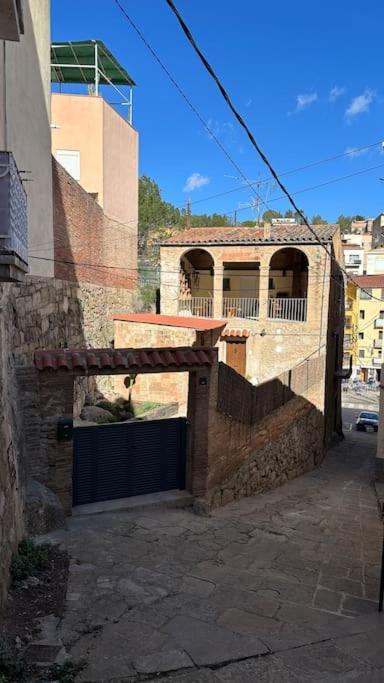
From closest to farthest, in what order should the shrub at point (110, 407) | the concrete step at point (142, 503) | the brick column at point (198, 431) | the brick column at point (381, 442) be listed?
the concrete step at point (142, 503) < the brick column at point (198, 431) < the shrub at point (110, 407) < the brick column at point (381, 442)

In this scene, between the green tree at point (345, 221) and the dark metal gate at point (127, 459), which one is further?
the green tree at point (345, 221)

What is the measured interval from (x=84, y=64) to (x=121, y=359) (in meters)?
19.1

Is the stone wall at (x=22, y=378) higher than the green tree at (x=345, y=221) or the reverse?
the reverse

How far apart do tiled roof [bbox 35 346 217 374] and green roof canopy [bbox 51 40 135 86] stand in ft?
54.3

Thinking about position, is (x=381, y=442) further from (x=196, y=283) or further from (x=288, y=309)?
(x=196, y=283)

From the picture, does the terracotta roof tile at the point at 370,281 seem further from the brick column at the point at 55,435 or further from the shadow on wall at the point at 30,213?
the brick column at the point at 55,435

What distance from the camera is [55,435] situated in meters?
7.78

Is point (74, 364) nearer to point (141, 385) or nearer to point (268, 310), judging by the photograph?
point (141, 385)

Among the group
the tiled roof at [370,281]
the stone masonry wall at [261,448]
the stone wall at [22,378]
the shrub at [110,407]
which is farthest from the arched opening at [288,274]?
the tiled roof at [370,281]

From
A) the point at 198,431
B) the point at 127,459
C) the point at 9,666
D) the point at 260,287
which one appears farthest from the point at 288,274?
the point at 9,666

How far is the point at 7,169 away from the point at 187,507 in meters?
6.79

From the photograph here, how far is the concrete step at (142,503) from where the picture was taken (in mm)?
8305

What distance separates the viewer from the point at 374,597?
20.8 ft

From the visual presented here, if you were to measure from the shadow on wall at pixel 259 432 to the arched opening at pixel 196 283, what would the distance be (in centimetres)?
706
